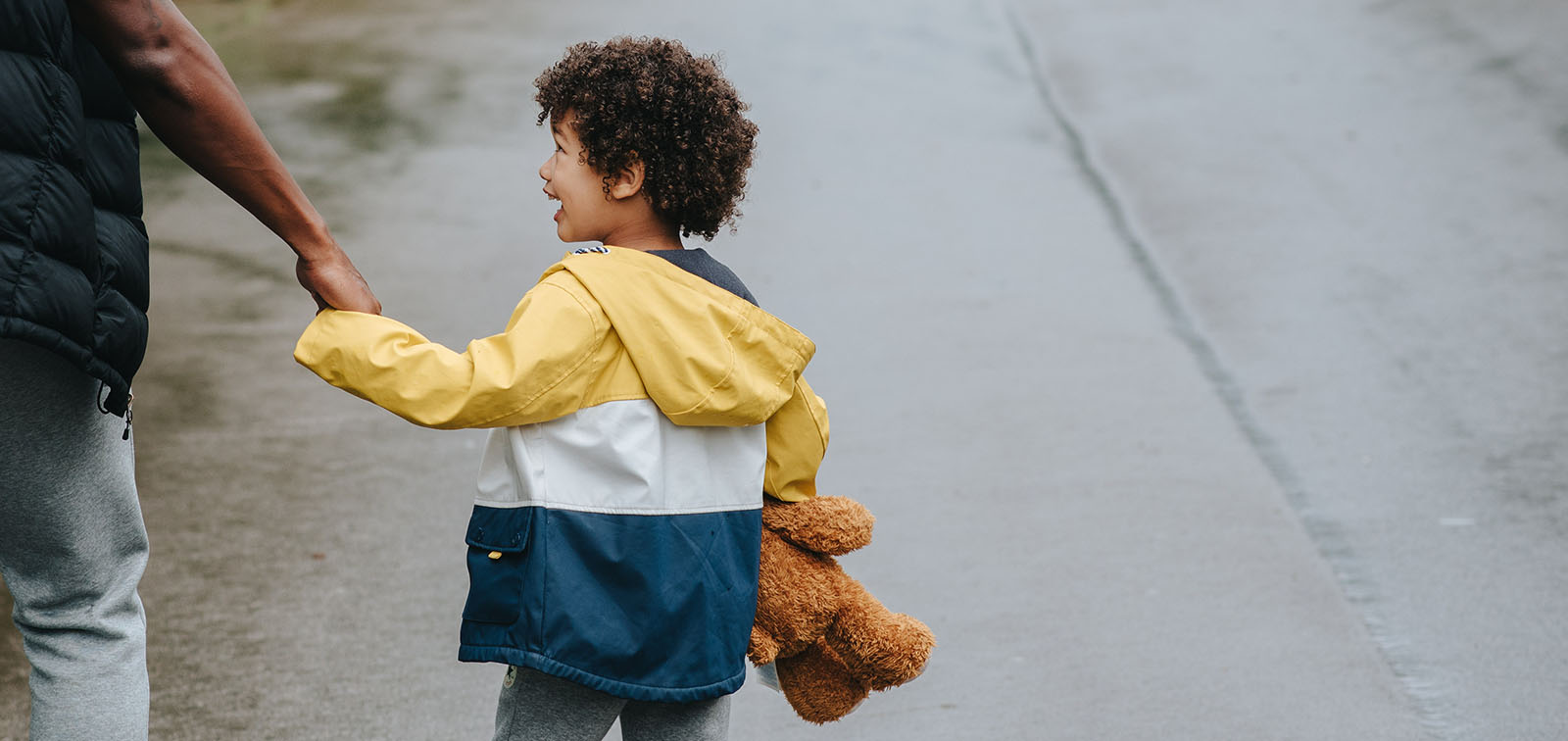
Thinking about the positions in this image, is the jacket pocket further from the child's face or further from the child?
the child's face

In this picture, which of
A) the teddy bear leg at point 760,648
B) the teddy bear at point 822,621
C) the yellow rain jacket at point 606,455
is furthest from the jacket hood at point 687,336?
the teddy bear leg at point 760,648

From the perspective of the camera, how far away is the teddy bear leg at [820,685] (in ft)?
8.02

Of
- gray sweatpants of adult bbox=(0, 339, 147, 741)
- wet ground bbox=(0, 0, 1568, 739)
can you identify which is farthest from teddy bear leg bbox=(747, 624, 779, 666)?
wet ground bbox=(0, 0, 1568, 739)

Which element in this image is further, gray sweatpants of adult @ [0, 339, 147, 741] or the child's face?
the child's face

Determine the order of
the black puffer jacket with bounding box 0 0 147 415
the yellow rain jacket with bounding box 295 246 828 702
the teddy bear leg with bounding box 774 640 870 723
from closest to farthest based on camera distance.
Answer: the black puffer jacket with bounding box 0 0 147 415 → the yellow rain jacket with bounding box 295 246 828 702 → the teddy bear leg with bounding box 774 640 870 723

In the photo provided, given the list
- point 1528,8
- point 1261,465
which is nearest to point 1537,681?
point 1261,465

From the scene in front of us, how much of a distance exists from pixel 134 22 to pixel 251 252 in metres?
4.81

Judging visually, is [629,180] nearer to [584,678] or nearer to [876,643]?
[584,678]

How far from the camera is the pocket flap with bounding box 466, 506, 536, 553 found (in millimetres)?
2078

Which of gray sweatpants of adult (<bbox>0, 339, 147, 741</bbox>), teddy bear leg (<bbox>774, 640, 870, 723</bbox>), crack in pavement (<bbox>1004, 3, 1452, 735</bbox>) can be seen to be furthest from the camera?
crack in pavement (<bbox>1004, 3, 1452, 735</bbox>)

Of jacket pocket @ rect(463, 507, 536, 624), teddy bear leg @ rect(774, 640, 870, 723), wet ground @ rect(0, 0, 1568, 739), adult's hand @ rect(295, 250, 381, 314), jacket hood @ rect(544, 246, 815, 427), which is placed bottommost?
wet ground @ rect(0, 0, 1568, 739)

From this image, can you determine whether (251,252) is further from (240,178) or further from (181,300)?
(240,178)

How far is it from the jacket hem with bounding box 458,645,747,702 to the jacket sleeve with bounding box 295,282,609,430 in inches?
12.3

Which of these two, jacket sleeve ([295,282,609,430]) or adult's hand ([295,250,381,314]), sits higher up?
adult's hand ([295,250,381,314])
